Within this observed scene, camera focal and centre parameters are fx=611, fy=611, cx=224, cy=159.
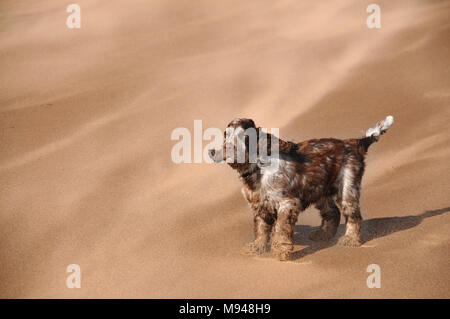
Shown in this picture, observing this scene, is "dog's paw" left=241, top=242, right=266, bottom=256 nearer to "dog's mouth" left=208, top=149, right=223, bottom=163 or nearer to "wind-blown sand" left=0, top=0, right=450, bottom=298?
"wind-blown sand" left=0, top=0, right=450, bottom=298

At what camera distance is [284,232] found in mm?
6844

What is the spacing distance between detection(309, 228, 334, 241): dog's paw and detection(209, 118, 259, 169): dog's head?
1457mm

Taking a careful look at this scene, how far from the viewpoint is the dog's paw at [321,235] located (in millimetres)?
7523

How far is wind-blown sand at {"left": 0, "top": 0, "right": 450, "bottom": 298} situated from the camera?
6727mm

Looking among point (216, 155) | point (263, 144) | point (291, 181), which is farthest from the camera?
point (291, 181)

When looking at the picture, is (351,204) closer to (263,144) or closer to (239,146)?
(263,144)

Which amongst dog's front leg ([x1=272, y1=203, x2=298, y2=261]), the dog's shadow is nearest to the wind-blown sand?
the dog's shadow

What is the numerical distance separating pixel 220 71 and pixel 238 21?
2745mm

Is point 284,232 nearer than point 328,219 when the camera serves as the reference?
Yes

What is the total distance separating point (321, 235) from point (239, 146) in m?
1.76

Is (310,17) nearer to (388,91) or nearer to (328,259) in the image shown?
(388,91)

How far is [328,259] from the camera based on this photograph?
22.6 ft

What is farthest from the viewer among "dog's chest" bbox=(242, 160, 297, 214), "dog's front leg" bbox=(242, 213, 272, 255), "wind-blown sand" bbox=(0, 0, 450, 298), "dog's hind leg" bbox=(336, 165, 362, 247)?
"dog's hind leg" bbox=(336, 165, 362, 247)

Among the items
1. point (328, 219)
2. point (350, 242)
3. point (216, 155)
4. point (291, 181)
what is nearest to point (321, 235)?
point (328, 219)
